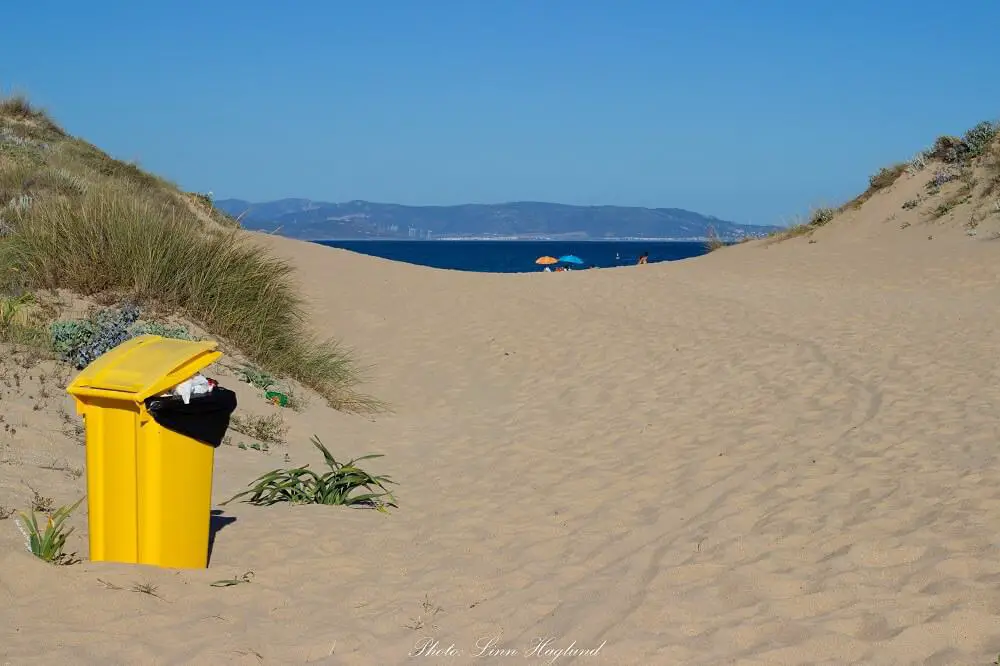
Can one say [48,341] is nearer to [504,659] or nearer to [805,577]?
[504,659]

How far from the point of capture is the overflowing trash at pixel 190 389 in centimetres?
431

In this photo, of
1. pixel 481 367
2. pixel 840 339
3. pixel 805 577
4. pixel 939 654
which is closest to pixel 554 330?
A: pixel 481 367

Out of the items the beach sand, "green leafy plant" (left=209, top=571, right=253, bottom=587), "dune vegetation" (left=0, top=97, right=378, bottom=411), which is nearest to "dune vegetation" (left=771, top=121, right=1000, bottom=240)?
the beach sand

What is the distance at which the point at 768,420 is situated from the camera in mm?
8336

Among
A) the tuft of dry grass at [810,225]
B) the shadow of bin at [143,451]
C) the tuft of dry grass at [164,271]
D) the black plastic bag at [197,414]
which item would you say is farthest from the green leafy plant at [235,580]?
the tuft of dry grass at [810,225]

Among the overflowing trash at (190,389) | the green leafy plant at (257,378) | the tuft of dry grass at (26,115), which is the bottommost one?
the green leafy plant at (257,378)

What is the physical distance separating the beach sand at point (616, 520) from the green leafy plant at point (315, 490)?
17 cm

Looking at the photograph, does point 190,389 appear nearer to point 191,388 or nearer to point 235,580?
point 191,388

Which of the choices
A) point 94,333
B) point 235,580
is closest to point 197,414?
point 235,580

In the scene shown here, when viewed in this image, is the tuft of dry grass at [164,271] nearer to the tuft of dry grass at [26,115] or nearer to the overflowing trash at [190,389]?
the overflowing trash at [190,389]

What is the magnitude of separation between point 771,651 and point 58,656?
2.70m

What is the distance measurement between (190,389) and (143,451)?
339 mm

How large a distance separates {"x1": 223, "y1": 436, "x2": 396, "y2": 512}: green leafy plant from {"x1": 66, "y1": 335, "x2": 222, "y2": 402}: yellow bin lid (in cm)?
171

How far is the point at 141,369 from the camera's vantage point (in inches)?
168
